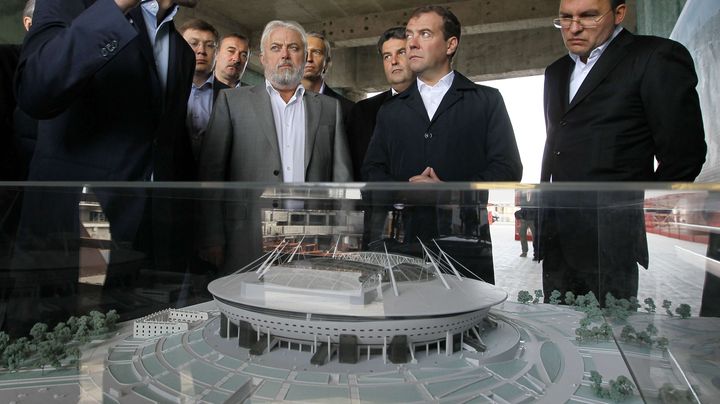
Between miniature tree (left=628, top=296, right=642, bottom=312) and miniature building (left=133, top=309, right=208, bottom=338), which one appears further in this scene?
miniature building (left=133, top=309, right=208, bottom=338)

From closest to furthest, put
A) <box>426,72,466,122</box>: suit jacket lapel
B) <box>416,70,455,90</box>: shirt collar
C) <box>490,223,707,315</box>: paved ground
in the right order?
1. <box>490,223,707,315</box>: paved ground
2. <box>426,72,466,122</box>: suit jacket lapel
3. <box>416,70,455,90</box>: shirt collar

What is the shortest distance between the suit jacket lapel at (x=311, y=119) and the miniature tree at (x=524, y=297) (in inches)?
84.2

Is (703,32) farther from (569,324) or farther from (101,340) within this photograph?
(101,340)

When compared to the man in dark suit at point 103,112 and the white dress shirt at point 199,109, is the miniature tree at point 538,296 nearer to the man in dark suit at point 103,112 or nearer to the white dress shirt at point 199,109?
the man in dark suit at point 103,112

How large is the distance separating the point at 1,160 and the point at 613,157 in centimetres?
453

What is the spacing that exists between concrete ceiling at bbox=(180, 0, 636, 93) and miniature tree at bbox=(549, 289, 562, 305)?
8390 millimetres

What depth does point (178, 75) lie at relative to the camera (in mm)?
3289

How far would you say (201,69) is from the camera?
4.99 m

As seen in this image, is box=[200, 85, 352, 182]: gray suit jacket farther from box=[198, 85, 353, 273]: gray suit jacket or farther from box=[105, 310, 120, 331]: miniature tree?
box=[105, 310, 120, 331]: miniature tree

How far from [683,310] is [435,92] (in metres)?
2.26

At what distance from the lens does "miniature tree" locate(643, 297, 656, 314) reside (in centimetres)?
194

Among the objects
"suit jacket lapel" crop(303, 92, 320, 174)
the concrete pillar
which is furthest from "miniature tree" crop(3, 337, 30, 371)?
the concrete pillar

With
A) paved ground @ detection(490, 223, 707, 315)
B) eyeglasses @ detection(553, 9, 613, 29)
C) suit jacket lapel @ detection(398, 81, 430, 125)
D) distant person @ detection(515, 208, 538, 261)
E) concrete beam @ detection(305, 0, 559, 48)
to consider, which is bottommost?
paved ground @ detection(490, 223, 707, 315)

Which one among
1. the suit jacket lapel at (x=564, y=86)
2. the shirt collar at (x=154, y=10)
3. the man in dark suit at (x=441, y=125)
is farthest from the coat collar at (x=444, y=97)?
the shirt collar at (x=154, y=10)
